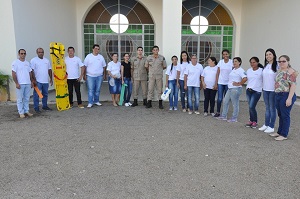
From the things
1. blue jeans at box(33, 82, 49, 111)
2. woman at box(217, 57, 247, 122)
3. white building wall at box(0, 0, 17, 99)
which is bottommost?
blue jeans at box(33, 82, 49, 111)

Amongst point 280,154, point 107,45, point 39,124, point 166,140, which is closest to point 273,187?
point 280,154

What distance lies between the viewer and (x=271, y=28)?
34.7 feet

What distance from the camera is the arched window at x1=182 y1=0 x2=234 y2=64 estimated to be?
1309 cm

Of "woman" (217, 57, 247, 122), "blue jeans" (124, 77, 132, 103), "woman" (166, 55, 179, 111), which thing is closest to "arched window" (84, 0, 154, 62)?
"blue jeans" (124, 77, 132, 103)

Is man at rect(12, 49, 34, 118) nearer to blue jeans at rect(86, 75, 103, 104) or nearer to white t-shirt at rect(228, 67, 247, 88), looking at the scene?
blue jeans at rect(86, 75, 103, 104)

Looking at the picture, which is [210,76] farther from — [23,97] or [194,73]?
[23,97]

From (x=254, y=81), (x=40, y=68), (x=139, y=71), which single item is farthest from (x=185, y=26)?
(x=254, y=81)

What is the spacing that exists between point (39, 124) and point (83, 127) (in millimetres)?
1020

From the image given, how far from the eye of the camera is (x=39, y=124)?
241 inches

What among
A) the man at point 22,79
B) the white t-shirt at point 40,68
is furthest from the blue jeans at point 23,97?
the white t-shirt at point 40,68

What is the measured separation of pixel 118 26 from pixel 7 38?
5.79 metres

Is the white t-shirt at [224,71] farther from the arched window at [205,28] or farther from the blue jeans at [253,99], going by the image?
the arched window at [205,28]

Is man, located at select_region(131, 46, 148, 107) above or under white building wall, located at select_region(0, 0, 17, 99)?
under

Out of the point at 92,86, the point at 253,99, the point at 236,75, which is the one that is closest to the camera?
the point at 253,99
